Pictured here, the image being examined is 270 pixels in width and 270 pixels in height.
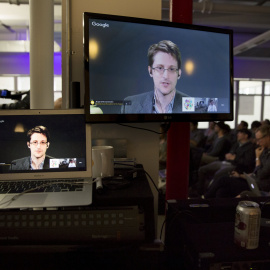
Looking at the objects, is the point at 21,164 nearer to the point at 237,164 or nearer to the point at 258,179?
the point at 258,179

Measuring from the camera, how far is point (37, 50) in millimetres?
1554

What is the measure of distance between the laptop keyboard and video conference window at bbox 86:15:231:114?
326 millimetres

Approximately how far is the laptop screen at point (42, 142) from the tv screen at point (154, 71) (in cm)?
10

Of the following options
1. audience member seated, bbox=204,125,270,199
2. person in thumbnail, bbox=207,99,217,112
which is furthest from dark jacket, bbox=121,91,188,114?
audience member seated, bbox=204,125,270,199

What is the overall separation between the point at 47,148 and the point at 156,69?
615 millimetres

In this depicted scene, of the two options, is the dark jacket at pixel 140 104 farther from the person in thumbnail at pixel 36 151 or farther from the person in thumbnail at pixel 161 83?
the person in thumbnail at pixel 36 151

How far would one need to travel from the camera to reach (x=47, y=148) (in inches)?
47.3

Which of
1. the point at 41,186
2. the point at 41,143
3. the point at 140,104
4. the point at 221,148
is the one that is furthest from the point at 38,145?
the point at 221,148

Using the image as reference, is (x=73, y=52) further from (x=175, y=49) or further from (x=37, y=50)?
(x=175, y=49)

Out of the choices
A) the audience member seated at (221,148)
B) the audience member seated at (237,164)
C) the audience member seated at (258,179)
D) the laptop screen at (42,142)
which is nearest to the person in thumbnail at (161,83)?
the laptop screen at (42,142)

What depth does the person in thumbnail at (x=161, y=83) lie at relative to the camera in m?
1.36

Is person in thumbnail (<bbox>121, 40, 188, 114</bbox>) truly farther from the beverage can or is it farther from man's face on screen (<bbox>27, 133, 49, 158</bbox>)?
the beverage can

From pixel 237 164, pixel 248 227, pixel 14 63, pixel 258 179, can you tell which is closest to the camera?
pixel 248 227

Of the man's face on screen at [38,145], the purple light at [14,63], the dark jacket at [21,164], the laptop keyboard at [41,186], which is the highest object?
the purple light at [14,63]
